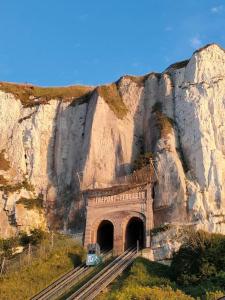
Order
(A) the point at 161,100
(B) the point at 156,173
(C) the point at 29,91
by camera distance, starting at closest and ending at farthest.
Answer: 1. (B) the point at 156,173
2. (A) the point at 161,100
3. (C) the point at 29,91

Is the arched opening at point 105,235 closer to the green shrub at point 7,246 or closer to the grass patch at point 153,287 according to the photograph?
the green shrub at point 7,246

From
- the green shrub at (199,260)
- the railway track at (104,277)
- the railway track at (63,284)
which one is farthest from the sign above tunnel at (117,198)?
the green shrub at (199,260)

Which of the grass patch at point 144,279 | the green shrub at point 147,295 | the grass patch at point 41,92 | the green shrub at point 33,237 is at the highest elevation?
the grass patch at point 41,92

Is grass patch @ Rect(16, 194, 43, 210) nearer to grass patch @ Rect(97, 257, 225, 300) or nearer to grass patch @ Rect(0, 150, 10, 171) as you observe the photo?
grass patch @ Rect(0, 150, 10, 171)

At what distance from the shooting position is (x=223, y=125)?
49.1m

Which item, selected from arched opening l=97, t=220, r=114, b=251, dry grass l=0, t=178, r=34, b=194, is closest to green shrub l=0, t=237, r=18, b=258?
dry grass l=0, t=178, r=34, b=194

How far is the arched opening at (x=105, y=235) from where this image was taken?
1799 inches

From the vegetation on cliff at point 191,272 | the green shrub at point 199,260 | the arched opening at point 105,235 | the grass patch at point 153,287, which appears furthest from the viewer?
the arched opening at point 105,235

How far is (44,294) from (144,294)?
11742 mm

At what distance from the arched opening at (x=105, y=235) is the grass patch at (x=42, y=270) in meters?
2.95

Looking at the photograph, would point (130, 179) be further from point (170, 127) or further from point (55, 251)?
point (55, 251)

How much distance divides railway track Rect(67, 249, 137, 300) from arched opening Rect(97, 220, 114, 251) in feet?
15.1

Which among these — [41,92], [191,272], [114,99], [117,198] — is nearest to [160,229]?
[117,198]

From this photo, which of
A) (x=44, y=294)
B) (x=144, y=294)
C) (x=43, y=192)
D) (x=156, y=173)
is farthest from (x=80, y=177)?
(x=144, y=294)
